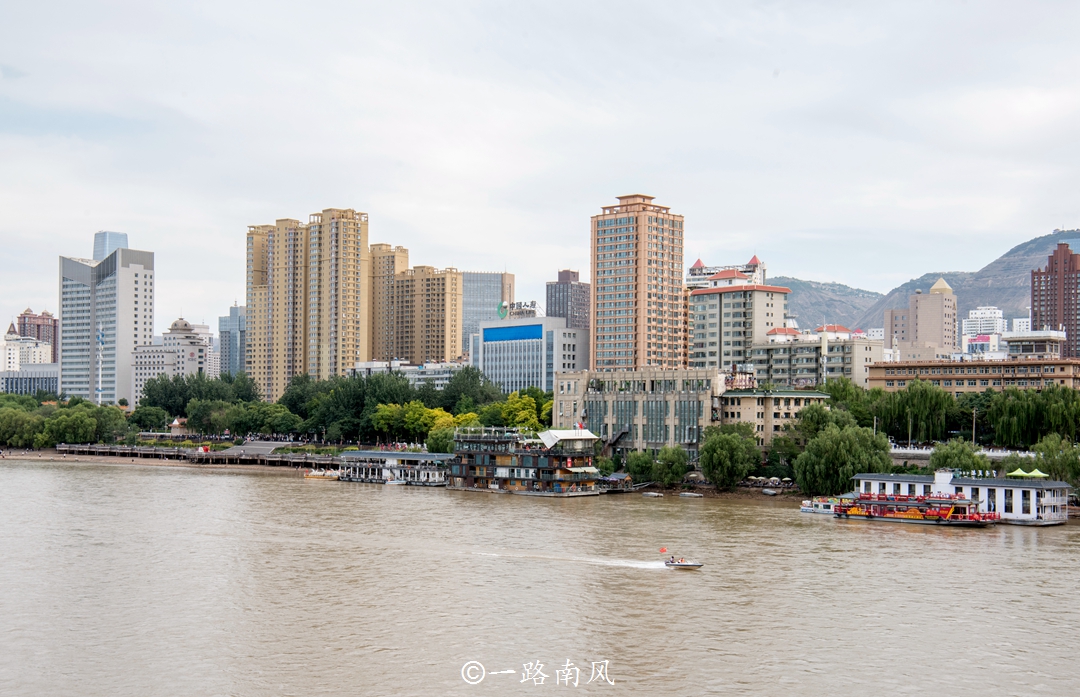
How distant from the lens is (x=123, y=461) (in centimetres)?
14750

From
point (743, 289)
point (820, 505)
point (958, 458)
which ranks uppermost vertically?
point (743, 289)

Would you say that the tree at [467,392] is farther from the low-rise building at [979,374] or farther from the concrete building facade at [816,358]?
the low-rise building at [979,374]

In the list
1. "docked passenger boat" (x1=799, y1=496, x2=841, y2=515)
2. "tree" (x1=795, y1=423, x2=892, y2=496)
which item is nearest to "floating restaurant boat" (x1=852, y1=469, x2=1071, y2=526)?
"docked passenger boat" (x1=799, y1=496, x2=841, y2=515)

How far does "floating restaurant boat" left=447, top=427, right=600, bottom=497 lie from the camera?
310 feet

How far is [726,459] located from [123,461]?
309 feet

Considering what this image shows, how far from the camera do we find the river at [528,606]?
116 ft

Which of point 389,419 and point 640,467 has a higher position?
point 389,419

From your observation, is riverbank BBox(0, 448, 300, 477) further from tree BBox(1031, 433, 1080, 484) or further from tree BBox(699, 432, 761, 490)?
tree BBox(1031, 433, 1080, 484)

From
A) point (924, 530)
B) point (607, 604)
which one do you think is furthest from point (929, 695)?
point (924, 530)

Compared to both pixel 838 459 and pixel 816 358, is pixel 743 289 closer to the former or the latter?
pixel 816 358

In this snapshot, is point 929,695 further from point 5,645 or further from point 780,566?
point 5,645

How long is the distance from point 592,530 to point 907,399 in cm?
4412

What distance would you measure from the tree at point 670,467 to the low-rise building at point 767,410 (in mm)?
7543

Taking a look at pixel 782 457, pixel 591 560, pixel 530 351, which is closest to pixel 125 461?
pixel 530 351
